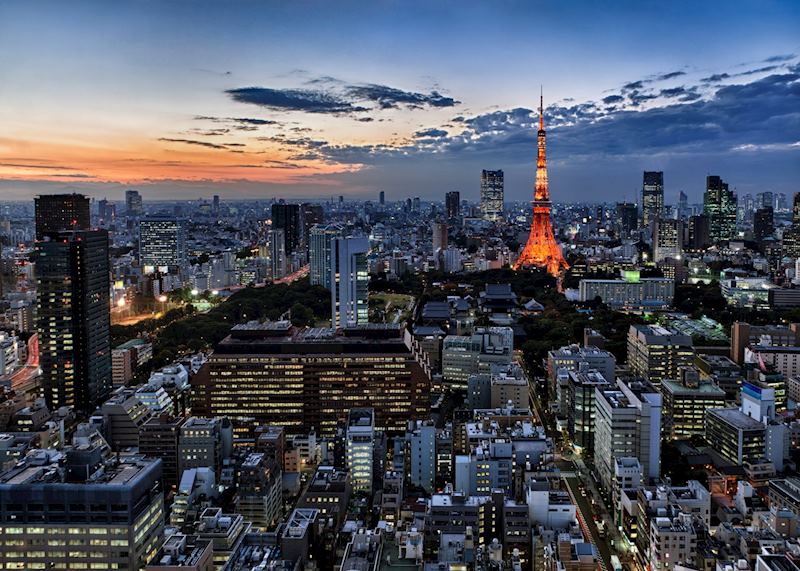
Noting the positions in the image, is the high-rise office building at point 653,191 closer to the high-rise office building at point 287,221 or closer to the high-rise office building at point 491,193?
the high-rise office building at point 491,193

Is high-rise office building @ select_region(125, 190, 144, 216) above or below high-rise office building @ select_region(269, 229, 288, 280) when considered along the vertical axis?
above

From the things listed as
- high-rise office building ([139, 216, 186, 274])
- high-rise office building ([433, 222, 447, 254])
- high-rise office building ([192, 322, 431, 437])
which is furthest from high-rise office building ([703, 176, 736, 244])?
high-rise office building ([192, 322, 431, 437])

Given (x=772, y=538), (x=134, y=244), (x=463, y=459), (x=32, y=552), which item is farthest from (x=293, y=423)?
(x=134, y=244)

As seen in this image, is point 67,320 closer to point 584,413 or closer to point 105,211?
point 584,413

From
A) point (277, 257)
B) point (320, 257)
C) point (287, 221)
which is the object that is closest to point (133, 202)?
point (287, 221)

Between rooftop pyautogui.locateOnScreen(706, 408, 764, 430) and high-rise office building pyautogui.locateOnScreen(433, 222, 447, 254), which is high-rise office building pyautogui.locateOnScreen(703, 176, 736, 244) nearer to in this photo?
high-rise office building pyautogui.locateOnScreen(433, 222, 447, 254)

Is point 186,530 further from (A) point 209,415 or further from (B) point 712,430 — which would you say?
(B) point 712,430

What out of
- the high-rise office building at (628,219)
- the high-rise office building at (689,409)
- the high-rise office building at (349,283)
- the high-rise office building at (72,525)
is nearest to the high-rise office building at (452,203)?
the high-rise office building at (628,219)
